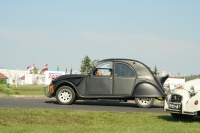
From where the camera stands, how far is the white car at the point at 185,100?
30.0ft

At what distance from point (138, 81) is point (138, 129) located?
703cm

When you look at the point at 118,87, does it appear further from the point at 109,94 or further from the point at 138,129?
the point at 138,129

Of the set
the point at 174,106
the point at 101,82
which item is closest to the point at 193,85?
the point at 174,106

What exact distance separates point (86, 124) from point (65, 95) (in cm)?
624

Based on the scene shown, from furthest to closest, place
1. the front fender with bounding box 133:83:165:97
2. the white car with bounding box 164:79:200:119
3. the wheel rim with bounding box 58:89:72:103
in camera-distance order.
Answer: the wheel rim with bounding box 58:89:72:103 < the front fender with bounding box 133:83:165:97 < the white car with bounding box 164:79:200:119

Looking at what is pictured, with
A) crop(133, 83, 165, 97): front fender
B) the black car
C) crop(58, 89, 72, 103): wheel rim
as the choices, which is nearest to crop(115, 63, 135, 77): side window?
the black car

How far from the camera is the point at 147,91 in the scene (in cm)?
1448

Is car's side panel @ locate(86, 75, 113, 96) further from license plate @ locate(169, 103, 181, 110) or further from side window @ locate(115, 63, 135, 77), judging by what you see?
license plate @ locate(169, 103, 181, 110)

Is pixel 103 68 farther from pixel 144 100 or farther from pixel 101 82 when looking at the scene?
pixel 144 100

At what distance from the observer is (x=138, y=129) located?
307 inches

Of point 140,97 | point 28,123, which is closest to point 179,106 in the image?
point 28,123

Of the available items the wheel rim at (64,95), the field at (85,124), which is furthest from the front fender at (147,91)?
the field at (85,124)

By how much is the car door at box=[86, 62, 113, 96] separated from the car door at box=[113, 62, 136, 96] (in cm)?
23

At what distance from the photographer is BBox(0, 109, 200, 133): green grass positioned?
7.60m
